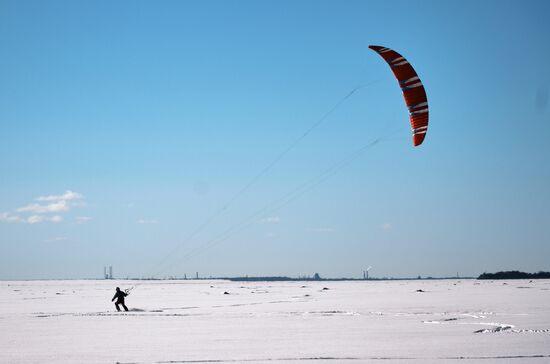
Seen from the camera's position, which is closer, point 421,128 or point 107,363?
point 107,363

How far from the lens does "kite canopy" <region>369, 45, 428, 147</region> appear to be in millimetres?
24547

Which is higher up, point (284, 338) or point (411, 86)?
point (411, 86)

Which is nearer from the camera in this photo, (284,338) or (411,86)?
(284,338)

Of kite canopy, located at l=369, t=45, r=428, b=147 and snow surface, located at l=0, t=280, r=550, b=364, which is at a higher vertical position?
kite canopy, located at l=369, t=45, r=428, b=147

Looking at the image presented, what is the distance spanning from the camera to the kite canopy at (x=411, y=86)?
24.5 meters

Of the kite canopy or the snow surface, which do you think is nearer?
the snow surface

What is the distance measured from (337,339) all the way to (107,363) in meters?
6.38

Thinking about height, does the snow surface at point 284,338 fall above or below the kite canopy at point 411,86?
below

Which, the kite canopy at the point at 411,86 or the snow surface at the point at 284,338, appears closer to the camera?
the snow surface at the point at 284,338

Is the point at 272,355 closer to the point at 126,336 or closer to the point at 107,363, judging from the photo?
the point at 107,363

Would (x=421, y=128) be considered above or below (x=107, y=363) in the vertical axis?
above

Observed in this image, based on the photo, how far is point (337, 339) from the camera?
16406mm

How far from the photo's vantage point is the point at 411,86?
24.6 metres

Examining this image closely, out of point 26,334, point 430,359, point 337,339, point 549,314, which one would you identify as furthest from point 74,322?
point 549,314
